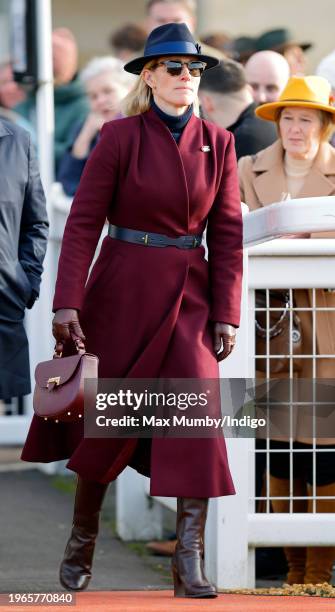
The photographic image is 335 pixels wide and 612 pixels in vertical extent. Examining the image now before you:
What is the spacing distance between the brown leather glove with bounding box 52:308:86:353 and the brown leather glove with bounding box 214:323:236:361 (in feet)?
1.53

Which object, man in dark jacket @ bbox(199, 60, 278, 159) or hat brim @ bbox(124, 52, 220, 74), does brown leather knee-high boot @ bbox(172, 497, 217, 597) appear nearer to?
hat brim @ bbox(124, 52, 220, 74)

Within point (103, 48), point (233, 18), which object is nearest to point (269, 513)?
point (233, 18)

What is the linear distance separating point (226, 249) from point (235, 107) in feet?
7.37

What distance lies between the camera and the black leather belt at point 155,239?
5.59 m

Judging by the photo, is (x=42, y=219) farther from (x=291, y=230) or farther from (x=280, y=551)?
(x=280, y=551)

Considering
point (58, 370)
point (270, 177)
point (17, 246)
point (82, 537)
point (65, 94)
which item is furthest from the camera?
point (65, 94)

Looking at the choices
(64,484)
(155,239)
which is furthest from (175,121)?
(64,484)

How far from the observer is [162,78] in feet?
18.4

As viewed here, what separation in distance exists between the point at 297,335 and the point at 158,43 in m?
1.31

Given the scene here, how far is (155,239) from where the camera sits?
5.59 meters

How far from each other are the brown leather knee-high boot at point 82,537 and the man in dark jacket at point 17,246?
0.52 meters

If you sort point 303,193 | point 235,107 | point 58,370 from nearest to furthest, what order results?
point 58,370, point 303,193, point 235,107

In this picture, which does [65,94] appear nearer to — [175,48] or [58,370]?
[175,48]

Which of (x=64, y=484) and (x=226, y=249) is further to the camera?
(x=64, y=484)
